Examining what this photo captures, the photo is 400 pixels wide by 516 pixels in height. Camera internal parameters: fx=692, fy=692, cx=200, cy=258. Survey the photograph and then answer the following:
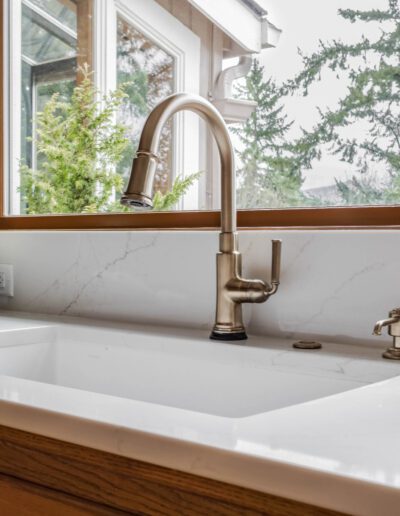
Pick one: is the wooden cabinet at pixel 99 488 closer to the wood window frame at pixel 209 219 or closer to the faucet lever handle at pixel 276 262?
the faucet lever handle at pixel 276 262

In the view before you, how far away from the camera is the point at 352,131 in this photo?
138 cm

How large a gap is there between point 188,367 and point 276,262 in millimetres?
235

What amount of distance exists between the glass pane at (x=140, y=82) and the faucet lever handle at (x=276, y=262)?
0.65m

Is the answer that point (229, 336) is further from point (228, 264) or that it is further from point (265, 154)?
point (265, 154)

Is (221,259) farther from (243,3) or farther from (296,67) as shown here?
(243,3)

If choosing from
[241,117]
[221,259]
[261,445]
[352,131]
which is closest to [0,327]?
[221,259]

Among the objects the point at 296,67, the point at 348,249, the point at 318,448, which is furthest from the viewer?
the point at 296,67

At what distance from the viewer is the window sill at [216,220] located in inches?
48.5

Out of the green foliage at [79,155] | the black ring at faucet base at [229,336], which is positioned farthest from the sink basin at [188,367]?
the green foliage at [79,155]

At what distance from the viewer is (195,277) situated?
138 cm

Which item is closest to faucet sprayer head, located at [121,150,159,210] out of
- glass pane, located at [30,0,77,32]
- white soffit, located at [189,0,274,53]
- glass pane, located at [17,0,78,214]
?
white soffit, located at [189,0,274,53]

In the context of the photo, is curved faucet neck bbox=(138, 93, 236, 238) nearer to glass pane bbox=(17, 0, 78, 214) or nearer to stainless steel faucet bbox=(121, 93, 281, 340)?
stainless steel faucet bbox=(121, 93, 281, 340)

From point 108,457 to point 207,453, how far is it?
0.41ft

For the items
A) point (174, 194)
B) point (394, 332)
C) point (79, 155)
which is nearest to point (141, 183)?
point (394, 332)
